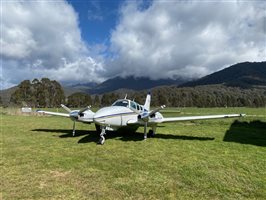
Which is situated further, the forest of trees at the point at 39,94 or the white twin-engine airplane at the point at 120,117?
the forest of trees at the point at 39,94

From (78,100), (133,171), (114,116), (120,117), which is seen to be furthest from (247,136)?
(78,100)

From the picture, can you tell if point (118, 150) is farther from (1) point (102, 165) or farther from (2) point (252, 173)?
(2) point (252, 173)

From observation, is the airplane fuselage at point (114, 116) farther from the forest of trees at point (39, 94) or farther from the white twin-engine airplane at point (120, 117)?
the forest of trees at point (39, 94)

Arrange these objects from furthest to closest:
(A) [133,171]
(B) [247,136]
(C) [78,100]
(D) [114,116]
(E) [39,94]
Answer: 1. (C) [78,100]
2. (E) [39,94]
3. (B) [247,136]
4. (D) [114,116]
5. (A) [133,171]

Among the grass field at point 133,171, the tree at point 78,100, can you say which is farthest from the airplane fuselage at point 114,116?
the tree at point 78,100

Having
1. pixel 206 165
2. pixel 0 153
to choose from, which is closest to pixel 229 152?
pixel 206 165

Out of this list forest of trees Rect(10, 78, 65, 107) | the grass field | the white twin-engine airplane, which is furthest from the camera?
forest of trees Rect(10, 78, 65, 107)

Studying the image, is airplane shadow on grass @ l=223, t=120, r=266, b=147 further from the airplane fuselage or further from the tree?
the tree

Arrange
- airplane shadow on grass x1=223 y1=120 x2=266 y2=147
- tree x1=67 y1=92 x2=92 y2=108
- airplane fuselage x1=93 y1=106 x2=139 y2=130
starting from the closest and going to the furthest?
1. airplane fuselage x1=93 y1=106 x2=139 y2=130
2. airplane shadow on grass x1=223 y1=120 x2=266 y2=147
3. tree x1=67 y1=92 x2=92 y2=108

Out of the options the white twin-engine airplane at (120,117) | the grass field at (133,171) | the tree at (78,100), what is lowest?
the grass field at (133,171)

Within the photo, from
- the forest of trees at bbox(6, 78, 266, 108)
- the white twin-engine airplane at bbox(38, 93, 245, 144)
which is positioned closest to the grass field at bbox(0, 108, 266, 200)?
the white twin-engine airplane at bbox(38, 93, 245, 144)

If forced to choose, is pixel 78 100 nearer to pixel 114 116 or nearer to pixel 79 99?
pixel 79 99

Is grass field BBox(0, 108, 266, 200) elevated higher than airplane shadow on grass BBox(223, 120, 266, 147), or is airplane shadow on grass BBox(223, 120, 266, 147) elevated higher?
airplane shadow on grass BBox(223, 120, 266, 147)

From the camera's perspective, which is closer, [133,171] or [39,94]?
[133,171]
